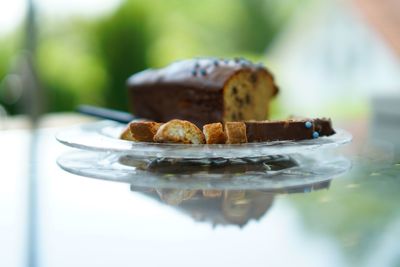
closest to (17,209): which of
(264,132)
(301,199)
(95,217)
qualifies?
(95,217)

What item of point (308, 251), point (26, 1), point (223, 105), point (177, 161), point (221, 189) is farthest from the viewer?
point (26, 1)

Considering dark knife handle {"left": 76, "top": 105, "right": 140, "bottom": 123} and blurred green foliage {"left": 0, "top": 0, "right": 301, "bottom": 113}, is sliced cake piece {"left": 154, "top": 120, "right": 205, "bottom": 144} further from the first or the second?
blurred green foliage {"left": 0, "top": 0, "right": 301, "bottom": 113}

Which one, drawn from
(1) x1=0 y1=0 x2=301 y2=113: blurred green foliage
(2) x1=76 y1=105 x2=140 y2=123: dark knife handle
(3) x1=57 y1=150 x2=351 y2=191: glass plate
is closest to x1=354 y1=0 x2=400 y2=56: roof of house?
(1) x1=0 y1=0 x2=301 y2=113: blurred green foliage

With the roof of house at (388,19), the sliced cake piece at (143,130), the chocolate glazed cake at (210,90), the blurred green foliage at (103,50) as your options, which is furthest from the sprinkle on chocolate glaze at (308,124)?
the blurred green foliage at (103,50)

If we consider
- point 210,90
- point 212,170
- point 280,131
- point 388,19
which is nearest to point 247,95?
point 210,90

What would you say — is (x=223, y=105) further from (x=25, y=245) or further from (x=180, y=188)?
(x=25, y=245)

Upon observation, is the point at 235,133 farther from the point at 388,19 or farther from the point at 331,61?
the point at 331,61
